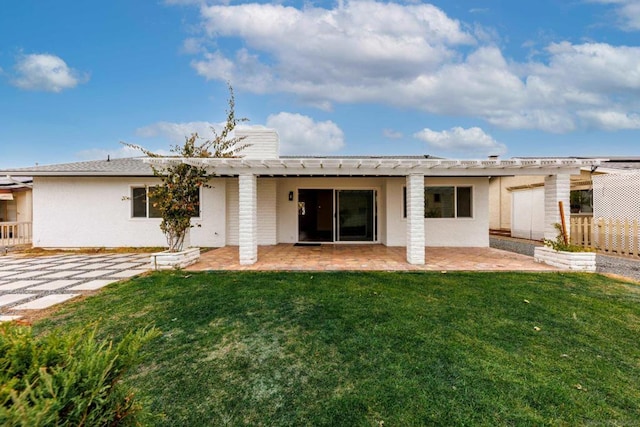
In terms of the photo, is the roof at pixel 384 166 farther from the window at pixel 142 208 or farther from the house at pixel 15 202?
the house at pixel 15 202

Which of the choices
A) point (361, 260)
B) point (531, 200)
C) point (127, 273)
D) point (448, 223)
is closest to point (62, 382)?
point (127, 273)

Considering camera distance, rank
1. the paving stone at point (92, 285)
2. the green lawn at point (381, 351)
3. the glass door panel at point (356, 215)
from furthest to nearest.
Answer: the glass door panel at point (356, 215) < the paving stone at point (92, 285) < the green lawn at point (381, 351)

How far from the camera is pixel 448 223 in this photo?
12.7 metres

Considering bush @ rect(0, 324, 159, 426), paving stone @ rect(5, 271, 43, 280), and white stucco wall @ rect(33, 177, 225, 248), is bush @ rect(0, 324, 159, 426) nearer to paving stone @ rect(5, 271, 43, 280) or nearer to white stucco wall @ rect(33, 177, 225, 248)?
paving stone @ rect(5, 271, 43, 280)

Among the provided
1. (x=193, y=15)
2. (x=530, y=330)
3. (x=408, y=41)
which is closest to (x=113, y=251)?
(x=193, y=15)

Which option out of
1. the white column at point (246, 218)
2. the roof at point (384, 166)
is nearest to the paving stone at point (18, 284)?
the roof at point (384, 166)

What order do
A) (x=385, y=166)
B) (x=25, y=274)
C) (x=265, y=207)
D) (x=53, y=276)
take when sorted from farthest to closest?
(x=265, y=207) < (x=385, y=166) < (x=25, y=274) < (x=53, y=276)

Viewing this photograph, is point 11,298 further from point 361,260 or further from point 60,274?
point 361,260

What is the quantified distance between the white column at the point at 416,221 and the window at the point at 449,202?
4.00 metres

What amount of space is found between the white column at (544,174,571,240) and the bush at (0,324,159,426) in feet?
34.9

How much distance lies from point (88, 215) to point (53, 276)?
Answer: 571 centimetres

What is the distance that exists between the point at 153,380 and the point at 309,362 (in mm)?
1715

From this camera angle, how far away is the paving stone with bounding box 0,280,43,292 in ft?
21.4

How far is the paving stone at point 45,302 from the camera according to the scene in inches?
209
